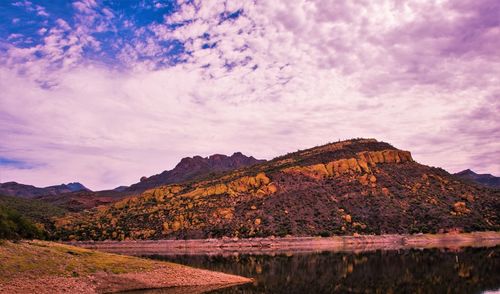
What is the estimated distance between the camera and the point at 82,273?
4594 centimetres

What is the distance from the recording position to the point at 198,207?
500 feet

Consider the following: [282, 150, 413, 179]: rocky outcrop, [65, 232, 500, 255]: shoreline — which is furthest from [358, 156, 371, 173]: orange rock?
[65, 232, 500, 255]: shoreline

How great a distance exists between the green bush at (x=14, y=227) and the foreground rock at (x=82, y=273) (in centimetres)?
218

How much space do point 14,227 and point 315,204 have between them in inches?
4133

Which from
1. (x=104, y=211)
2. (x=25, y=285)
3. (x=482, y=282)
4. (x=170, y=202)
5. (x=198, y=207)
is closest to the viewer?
(x=25, y=285)

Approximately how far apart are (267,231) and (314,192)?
28.2m

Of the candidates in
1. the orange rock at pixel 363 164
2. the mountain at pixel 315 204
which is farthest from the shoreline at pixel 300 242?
the orange rock at pixel 363 164

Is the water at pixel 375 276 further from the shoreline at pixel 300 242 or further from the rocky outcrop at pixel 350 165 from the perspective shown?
the rocky outcrop at pixel 350 165

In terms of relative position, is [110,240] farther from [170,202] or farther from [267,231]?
[267,231]

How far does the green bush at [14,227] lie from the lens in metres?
51.2

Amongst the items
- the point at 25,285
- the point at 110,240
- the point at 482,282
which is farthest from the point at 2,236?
the point at 110,240

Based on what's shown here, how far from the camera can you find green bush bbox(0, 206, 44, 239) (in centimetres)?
5125

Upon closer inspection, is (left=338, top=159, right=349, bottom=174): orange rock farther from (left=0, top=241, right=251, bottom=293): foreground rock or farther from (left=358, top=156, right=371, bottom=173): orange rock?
(left=0, top=241, right=251, bottom=293): foreground rock

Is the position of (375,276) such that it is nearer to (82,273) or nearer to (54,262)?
(82,273)
